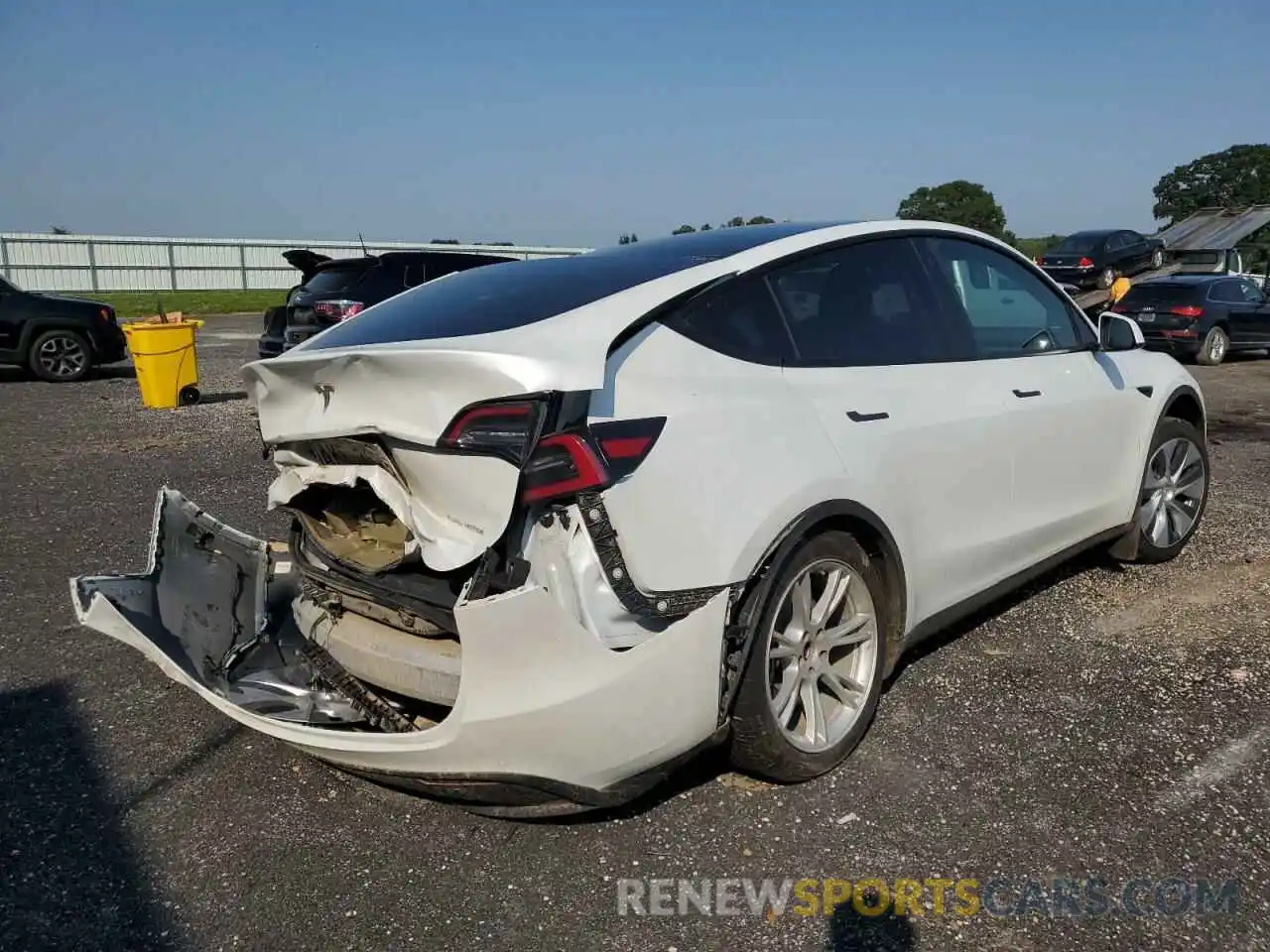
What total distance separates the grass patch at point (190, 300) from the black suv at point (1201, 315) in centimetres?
2248

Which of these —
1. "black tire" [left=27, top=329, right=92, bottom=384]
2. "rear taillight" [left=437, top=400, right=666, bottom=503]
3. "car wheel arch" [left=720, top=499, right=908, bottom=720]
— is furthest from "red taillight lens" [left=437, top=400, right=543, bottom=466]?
"black tire" [left=27, top=329, right=92, bottom=384]

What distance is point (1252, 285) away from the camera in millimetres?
17078

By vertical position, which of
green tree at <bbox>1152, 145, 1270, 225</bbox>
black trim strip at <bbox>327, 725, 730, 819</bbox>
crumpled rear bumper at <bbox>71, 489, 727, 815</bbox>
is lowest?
black trim strip at <bbox>327, 725, 730, 819</bbox>

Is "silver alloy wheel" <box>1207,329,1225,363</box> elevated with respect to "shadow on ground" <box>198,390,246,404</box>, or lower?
lower

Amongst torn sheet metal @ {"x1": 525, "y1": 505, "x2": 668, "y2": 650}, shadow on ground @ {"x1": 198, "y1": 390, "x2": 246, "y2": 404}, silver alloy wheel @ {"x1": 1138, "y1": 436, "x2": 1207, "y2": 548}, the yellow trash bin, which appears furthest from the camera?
shadow on ground @ {"x1": 198, "y1": 390, "x2": 246, "y2": 404}

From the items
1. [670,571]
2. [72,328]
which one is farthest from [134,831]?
[72,328]

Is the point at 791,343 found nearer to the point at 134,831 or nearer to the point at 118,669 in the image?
the point at 134,831

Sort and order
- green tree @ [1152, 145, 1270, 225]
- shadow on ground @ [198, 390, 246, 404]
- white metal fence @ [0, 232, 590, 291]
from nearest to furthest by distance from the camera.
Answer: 1. shadow on ground @ [198, 390, 246, 404]
2. white metal fence @ [0, 232, 590, 291]
3. green tree @ [1152, 145, 1270, 225]

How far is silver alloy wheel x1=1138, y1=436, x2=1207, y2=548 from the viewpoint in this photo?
198 inches

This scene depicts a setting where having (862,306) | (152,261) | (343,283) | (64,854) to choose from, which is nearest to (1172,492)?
(862,306)

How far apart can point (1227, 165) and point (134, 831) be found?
273 feet

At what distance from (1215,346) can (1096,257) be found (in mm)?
8521

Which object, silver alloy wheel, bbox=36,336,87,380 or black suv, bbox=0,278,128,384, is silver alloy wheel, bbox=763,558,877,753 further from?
silver alloy wheel, bbox=36,336,87,380

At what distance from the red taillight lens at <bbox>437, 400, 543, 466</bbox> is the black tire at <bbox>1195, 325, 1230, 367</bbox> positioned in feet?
54.1
